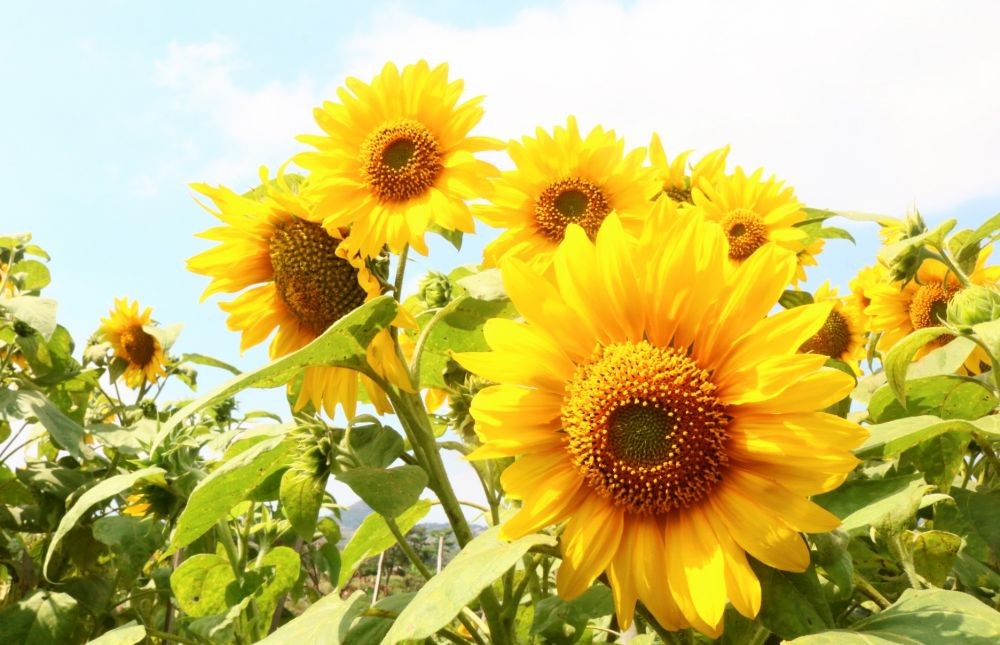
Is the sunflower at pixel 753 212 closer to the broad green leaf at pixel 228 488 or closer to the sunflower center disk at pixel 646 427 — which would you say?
the sunflower center disk at pixel 646 427

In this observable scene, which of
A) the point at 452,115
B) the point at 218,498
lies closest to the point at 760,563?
the point at 218,498

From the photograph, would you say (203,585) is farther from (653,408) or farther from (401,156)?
(653,408)

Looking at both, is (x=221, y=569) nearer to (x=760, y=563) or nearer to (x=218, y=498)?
(x=218, y=498)

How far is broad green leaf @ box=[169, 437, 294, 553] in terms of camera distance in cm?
125

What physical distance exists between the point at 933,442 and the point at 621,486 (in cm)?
65

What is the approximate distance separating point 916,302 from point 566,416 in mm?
1785

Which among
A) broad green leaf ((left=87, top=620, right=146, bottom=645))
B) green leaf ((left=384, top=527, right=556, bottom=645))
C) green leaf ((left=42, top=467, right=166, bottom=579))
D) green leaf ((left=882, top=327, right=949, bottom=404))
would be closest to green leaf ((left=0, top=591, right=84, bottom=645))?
broad green leaf ((left=87, top=620, right=146, bottom=645))

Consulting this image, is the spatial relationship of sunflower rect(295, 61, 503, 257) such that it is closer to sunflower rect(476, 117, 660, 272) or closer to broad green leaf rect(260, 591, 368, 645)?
sunflower rect(476, 117, 660, 272)

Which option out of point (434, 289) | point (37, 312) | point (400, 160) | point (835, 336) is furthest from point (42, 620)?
point (835, 336)

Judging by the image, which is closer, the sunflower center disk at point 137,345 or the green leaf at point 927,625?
the green leaf at point 927,625

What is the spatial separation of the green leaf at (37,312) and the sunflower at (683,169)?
5.59 feet

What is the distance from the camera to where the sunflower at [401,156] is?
1.50 meters

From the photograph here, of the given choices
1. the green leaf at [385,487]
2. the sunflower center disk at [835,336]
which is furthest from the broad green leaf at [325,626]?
the sunflower center disk at [835,336]

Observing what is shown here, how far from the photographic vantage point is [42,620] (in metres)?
2.46
